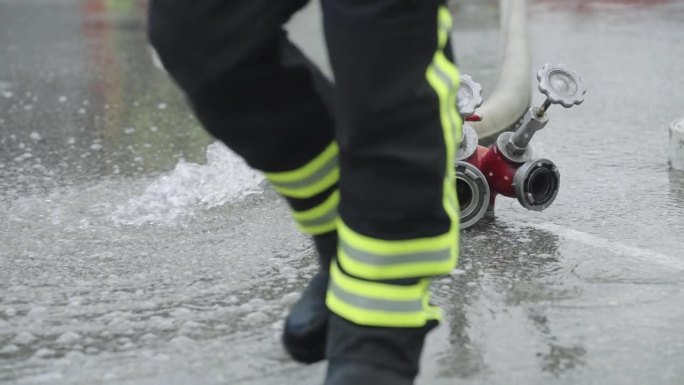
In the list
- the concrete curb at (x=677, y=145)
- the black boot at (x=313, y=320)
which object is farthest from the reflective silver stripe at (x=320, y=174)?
the concrete curb at (x=677, y=145)

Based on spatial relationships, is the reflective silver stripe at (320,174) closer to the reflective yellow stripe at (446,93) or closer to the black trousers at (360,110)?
the black trousers at (360,110)

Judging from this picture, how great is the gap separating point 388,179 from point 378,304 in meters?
0.19

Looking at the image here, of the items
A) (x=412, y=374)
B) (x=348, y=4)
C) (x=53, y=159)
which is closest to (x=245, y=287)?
(x=412, y=374)

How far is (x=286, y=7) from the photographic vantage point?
74.5 inches

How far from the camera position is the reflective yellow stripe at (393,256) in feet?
5.78

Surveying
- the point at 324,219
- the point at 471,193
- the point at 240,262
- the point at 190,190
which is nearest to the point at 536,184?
the point at 471,193

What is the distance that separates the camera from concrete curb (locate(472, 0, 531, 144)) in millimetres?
4094

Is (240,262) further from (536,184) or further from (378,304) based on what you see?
(378,304)

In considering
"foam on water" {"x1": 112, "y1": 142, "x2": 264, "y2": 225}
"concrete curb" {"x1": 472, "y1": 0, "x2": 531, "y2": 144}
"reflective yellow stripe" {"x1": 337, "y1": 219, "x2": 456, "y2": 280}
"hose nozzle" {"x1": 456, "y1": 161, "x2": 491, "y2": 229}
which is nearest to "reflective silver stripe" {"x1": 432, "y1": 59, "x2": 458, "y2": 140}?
"reflective yellow stripe" {"x1": 337, "y1": 219, "x2": 456, "y2": 280}

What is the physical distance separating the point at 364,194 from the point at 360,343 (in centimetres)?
22

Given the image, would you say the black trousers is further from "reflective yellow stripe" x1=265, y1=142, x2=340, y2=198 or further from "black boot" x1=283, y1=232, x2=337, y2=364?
"black boot" x1=283, y1=232, x2=337, y2=364

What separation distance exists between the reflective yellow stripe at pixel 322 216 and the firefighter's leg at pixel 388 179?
0.70 feet

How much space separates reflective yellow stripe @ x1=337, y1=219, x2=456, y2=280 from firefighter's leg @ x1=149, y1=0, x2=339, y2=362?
0.23m

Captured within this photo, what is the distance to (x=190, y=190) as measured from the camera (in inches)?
144
